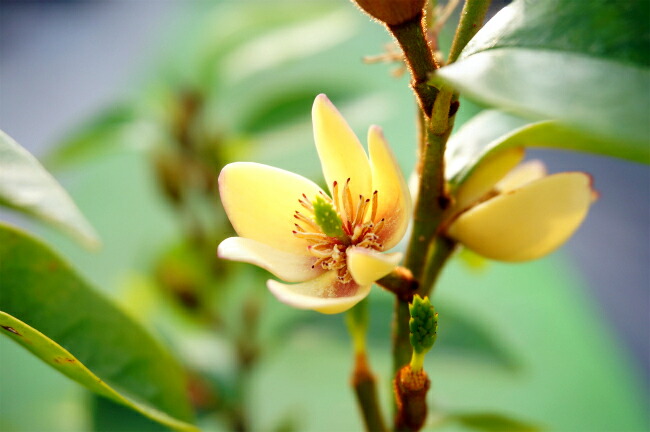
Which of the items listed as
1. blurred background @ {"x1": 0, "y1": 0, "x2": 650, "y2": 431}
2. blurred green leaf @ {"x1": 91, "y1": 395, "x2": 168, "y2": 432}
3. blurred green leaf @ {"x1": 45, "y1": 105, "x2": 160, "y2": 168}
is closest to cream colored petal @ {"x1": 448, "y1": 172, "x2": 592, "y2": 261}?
blurred background @ {"x1": 0, "y1": 0, "x2": 650, "y2": 431}

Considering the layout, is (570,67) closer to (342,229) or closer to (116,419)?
(342,229)

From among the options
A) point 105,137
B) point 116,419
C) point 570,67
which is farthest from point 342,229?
point 105,137

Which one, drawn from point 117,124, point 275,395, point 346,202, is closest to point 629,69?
point 346,202

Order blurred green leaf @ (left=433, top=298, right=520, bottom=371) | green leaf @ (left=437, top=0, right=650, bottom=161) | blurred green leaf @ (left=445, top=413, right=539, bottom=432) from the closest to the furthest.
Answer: green leaf @ (left=437, top=0, right=650, bottom=161), blurred green leaf @ (left=445, top=413, right=539, bottom=432), blurred green leaf @ (left=433, top=298, right=520, bottom=371)

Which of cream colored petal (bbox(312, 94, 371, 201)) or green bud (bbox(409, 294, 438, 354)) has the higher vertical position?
cream colored petal (bbox(312, 94, 371, 201))

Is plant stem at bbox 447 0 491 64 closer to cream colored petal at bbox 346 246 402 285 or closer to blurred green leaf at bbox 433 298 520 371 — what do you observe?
cream colored petal at bbox 346 246 402 285

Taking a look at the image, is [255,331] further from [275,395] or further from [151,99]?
[275,395]
